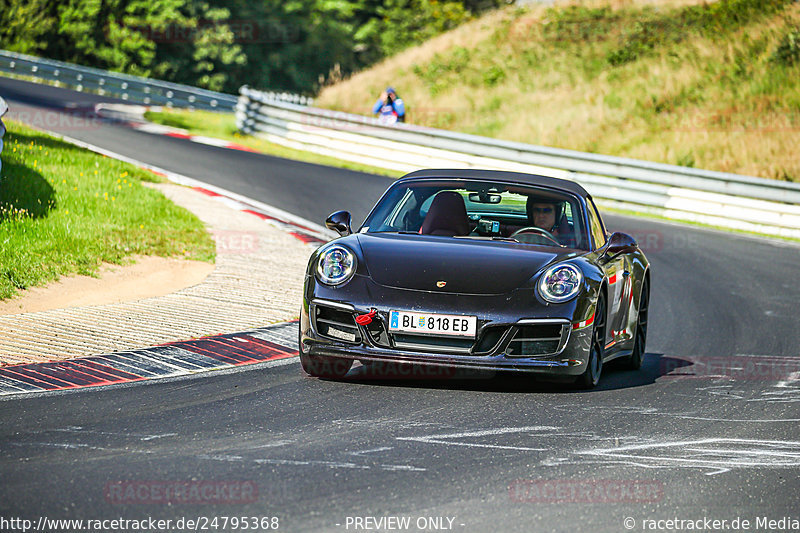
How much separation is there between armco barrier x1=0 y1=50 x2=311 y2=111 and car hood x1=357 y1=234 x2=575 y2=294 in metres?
30.5

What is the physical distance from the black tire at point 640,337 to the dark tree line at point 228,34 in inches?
1414

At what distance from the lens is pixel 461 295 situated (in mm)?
6730

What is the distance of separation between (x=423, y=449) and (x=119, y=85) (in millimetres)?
34065

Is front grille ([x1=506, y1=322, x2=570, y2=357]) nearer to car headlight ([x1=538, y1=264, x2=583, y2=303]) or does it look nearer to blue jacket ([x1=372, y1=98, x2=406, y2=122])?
car headlight ([x1=538, y1=264, x2=583, y2=303])

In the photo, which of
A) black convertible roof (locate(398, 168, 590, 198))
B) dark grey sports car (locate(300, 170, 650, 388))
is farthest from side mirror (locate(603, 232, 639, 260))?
black convertible roof (locate(398, 168, 590, 198))

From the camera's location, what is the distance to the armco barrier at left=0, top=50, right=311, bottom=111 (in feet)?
123

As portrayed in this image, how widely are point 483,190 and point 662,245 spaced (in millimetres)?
8768

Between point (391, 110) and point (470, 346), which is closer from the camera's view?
point (470, 346)

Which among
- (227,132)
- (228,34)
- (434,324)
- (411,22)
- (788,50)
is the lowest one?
(434,324)

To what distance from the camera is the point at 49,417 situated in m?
5.80

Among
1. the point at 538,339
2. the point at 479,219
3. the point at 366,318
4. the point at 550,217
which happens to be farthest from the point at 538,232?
the point at 366,318

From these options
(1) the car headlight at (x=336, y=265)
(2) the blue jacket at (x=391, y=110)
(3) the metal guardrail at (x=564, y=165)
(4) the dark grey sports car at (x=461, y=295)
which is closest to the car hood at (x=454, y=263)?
(4) the dark grey sports car at (x=461, y=295)

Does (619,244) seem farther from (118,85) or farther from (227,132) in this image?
(118,85)

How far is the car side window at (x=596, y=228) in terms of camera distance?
26.1 feet
